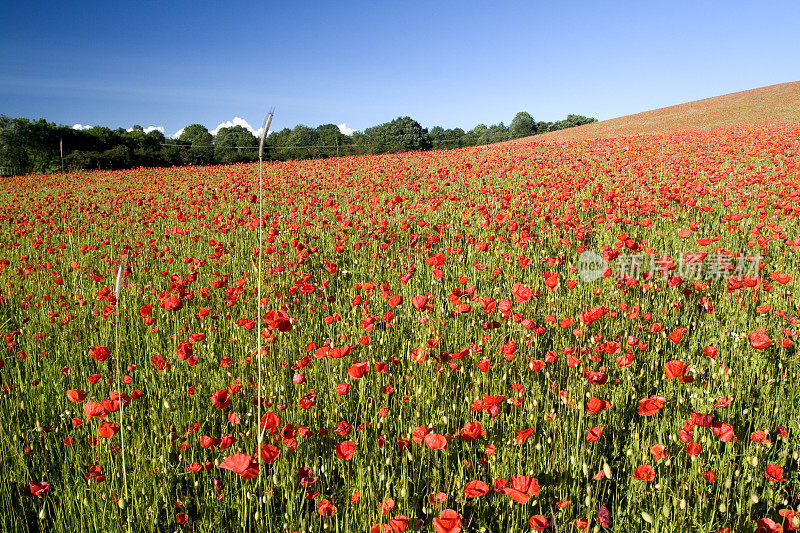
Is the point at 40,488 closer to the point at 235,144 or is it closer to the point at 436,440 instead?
the point at 436,440

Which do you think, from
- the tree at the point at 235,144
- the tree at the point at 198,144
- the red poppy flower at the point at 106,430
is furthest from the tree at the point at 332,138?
the red poppy flower at the point at 106,430

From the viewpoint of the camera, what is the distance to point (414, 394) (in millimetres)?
2609

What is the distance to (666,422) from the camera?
2.25m

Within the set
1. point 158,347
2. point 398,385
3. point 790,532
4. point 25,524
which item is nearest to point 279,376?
point 398,385

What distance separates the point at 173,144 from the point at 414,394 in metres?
61.7

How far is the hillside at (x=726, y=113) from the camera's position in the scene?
3031 cm

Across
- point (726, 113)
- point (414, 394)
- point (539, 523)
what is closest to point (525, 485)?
point (539, 523)

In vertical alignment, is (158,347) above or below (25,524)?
above

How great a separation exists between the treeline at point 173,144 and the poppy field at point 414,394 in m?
29.7

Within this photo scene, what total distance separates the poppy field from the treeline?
29747mm

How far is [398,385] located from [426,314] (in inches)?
36.0

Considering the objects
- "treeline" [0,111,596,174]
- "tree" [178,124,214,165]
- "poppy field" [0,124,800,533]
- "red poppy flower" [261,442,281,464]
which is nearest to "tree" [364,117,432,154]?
"treeline" [0,111,596,174]

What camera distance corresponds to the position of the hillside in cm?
3031

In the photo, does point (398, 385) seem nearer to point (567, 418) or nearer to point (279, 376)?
point (279, 376)
